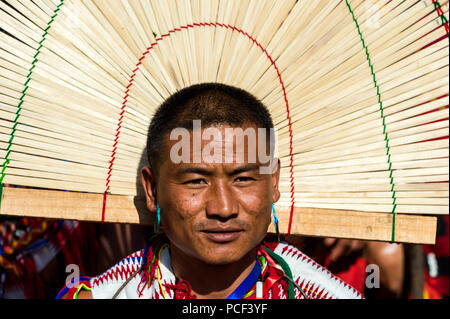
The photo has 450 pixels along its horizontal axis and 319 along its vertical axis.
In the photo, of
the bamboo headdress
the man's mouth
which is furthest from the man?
the bamboo headdress

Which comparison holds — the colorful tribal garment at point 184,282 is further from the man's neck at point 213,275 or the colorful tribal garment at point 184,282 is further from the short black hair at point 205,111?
the short black hair at point 205,111

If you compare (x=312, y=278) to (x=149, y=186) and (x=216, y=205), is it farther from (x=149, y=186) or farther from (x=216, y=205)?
(x=149, y=186)

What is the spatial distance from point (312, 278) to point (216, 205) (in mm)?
557

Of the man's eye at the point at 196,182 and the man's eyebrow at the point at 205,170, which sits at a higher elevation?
the man's eyebrow at the point at 205,170

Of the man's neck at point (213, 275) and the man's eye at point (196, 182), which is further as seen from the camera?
the man's neck at point (213, 275)

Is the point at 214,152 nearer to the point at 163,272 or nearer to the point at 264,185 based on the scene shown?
the point at 264,185

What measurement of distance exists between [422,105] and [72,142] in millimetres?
1297

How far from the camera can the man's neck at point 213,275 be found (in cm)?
189

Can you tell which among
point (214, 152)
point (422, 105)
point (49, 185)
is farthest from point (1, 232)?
point (422, 105)

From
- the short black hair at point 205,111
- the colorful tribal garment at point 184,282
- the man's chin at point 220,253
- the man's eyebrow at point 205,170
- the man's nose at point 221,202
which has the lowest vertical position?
the colorful tribal garment at point 184,282

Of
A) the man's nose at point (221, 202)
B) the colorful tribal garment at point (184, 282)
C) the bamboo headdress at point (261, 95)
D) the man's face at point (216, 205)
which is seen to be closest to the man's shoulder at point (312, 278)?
the colorful tribal garment at point (184, 282)

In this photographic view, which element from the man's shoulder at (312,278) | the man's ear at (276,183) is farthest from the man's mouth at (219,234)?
the man's shoulder at (312,278)

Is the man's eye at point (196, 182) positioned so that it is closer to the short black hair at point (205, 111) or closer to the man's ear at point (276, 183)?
the short black hair at point (205, 111)
